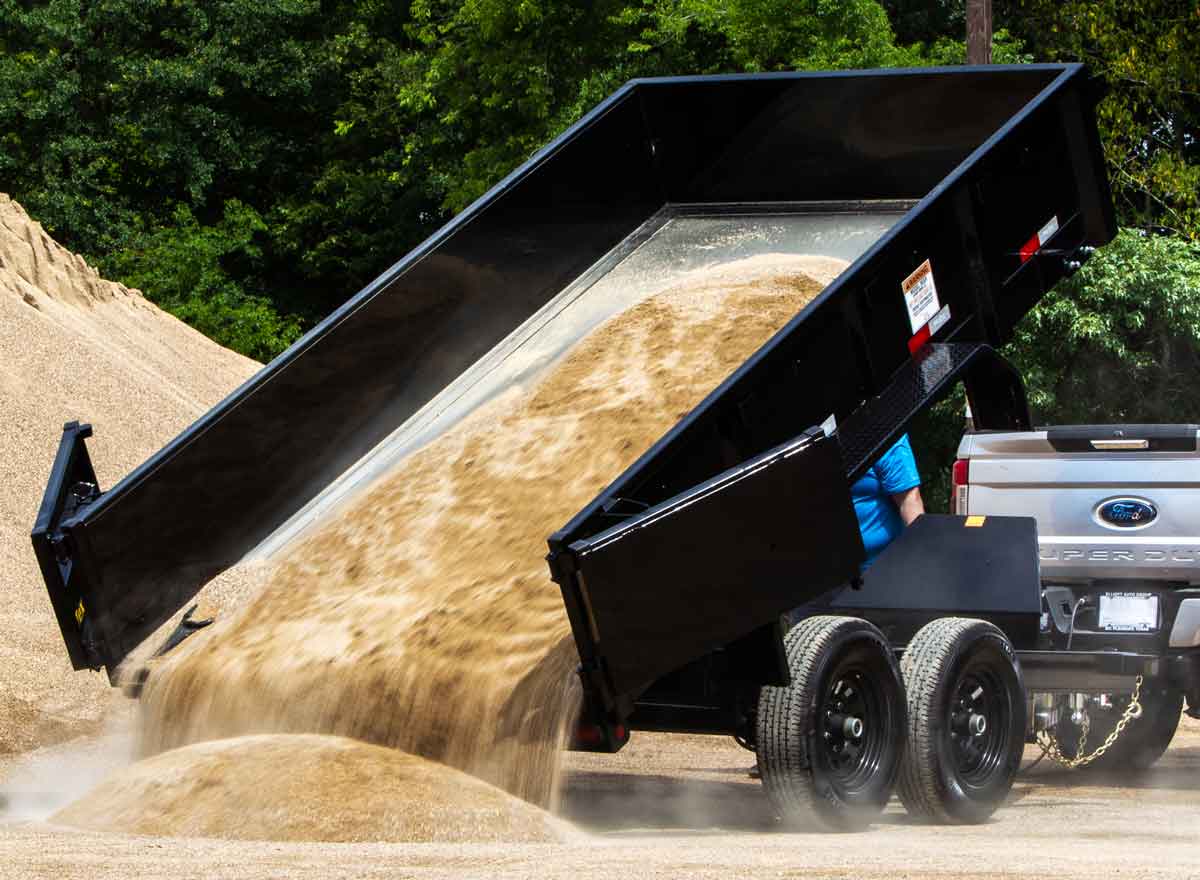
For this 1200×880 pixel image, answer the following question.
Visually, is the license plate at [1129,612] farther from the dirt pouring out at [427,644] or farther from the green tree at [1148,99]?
the green tree at [1148,99]

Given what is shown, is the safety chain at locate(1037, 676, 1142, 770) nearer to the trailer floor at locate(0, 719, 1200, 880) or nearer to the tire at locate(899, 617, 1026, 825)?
the trailer floor at locate(0, 719, 1200, 880)

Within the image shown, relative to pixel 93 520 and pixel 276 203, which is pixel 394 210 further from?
pixel 93 520

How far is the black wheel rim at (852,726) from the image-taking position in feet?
19.1

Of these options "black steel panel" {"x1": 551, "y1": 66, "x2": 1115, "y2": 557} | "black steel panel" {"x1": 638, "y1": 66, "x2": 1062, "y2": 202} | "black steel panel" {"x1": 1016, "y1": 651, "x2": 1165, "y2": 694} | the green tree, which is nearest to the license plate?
"black steel panel" {"x1": 1016, "y1": 651, "x2": 1165, "y2": 694}

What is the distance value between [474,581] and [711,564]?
4.18ft

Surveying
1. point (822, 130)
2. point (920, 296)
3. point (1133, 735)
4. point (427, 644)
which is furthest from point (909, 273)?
point (1133, 735)

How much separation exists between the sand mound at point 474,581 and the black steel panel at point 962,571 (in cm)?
99

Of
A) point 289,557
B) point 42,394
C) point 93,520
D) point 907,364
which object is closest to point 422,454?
point 289,557

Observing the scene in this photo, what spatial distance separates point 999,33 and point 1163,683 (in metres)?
15.1

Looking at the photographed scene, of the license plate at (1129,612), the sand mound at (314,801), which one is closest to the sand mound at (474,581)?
the sand mound at (314,801)

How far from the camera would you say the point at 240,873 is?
14.2ft

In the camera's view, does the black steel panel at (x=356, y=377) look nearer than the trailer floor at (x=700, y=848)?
No

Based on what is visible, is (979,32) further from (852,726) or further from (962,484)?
(852,726)

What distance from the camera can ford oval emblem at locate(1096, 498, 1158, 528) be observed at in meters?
8.15
